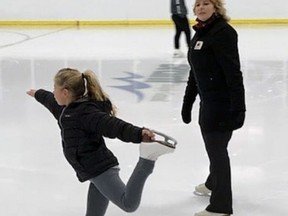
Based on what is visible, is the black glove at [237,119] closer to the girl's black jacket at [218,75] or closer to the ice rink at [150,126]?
the girl's black jacket at [218,75]

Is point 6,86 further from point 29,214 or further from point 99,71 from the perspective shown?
point 29,214

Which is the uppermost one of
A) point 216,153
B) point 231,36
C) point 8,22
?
point 231,36

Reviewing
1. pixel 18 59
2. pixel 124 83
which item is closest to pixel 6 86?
pixel 124 83

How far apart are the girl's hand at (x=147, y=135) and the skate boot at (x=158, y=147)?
2 centimetres

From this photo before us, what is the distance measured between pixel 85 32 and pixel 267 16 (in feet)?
13.8

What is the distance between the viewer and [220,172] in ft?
8.86

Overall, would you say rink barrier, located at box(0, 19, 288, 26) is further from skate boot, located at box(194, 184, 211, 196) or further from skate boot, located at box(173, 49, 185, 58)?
skate boot, located at box(194, 184, 211, 196)

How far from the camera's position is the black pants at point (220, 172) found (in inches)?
105

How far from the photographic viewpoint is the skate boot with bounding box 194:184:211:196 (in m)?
3.09

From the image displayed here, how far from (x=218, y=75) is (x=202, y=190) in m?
0.80

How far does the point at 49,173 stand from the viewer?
3.55 m

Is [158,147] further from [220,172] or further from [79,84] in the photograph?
[220,172]

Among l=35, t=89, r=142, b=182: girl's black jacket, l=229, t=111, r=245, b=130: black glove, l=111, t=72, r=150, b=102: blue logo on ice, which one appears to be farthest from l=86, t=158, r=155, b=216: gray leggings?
l=111, t=72, r=150, b=102: blue logo on ice

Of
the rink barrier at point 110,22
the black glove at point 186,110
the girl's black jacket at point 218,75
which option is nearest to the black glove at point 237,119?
the girl's black jacket at point 218,75
